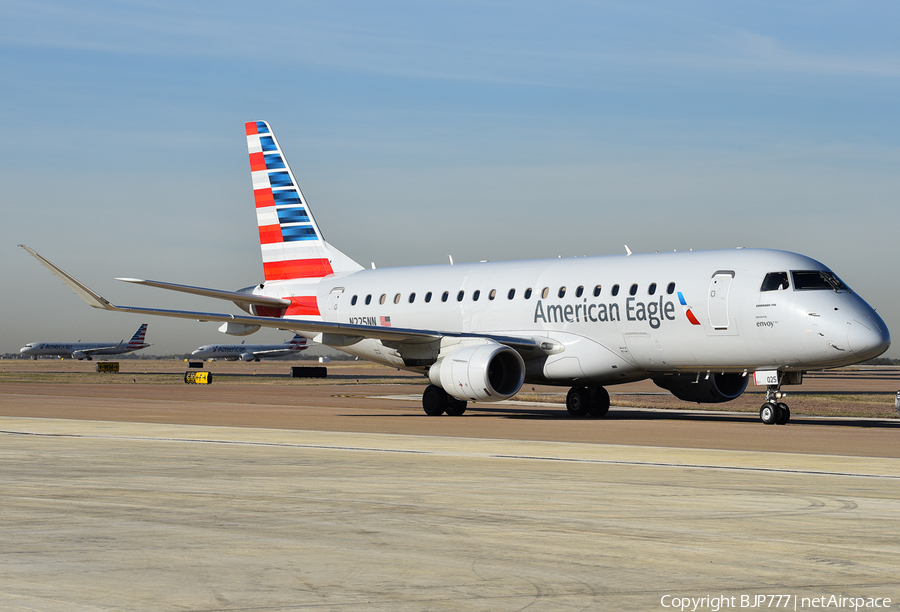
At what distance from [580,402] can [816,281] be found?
764cm

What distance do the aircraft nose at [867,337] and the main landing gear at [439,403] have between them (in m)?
10.2

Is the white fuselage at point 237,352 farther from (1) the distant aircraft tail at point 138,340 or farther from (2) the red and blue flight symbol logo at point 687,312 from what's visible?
(2) the red and blue flight symbol logo at point 687,312

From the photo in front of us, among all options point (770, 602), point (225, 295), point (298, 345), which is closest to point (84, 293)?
point (225, 295)

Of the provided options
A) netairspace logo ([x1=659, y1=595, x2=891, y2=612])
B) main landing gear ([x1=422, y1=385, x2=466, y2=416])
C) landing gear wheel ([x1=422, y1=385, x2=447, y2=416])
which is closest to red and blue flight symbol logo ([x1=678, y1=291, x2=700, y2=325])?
main landing gear ([x1=422, y1=385, x2=466, y2=416])

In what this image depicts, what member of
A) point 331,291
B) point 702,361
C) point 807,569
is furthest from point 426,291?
point 807,569

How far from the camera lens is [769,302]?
24.3m

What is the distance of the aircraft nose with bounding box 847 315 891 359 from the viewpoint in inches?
911

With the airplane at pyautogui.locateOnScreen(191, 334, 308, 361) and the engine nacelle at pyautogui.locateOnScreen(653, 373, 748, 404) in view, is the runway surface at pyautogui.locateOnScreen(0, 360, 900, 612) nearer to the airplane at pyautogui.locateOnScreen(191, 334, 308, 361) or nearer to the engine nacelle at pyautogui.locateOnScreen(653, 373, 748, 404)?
the engine nacelle at pyautogui.locateOnScreen(653, 373, 748, 404)

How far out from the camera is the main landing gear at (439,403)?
1134 inches

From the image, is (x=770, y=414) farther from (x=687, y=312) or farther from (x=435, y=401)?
(x=435, y=401)

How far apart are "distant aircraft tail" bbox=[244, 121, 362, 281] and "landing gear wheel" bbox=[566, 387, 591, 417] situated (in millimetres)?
9335

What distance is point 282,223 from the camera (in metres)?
36.0

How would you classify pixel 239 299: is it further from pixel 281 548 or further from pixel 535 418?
pixel 281 548

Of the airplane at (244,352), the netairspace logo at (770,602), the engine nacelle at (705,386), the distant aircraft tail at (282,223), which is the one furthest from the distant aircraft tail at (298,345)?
the netairspace logo at (770,602)
